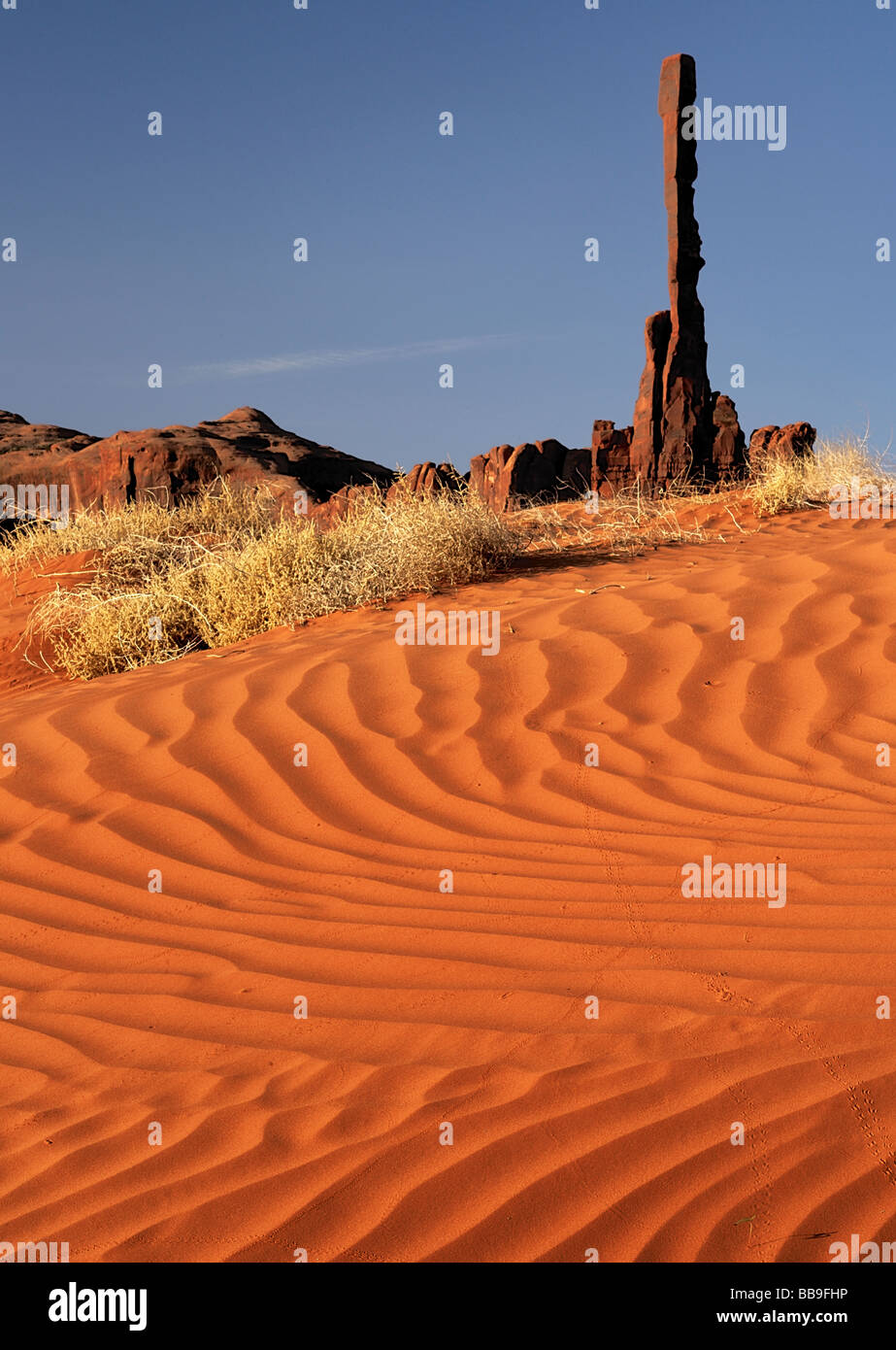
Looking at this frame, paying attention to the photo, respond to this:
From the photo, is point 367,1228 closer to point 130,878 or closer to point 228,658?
point 130,878

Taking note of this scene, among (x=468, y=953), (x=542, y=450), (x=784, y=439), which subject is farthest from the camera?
(x=542, y=450)

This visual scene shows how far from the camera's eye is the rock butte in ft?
48.2

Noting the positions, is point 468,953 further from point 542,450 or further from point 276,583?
point 542,450

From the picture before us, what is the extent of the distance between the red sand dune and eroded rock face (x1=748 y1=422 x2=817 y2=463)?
961 centimetres

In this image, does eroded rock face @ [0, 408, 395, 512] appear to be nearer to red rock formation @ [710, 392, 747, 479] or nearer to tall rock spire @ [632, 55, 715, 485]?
tall rock spire @ [632, 55, 715, 485]

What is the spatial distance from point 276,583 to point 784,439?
35.1ft

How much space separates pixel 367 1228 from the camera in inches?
84.0

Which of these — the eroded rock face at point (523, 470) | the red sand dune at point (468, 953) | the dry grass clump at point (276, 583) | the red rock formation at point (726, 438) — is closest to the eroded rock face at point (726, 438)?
the red rock formation at point (726, 438)

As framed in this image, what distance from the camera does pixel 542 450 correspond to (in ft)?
68.7

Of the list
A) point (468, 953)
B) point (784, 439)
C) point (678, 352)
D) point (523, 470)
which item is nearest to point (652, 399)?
point (678, 352)

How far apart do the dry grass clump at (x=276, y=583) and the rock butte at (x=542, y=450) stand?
16.6 inches

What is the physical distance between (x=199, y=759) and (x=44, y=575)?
232 inches
